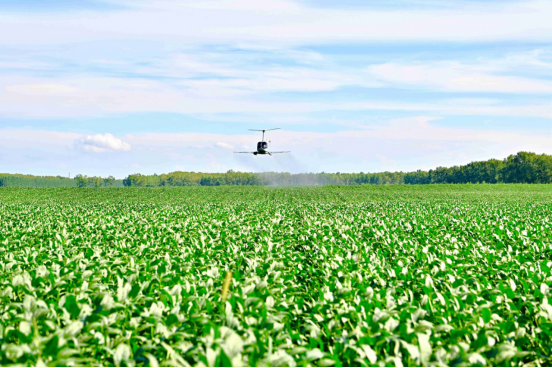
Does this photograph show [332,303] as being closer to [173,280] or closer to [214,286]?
[214,286]

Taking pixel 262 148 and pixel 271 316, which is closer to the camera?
pixel 271 316

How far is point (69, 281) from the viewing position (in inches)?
311

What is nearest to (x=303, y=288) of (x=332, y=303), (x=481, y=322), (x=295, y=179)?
(x=332, y=303)

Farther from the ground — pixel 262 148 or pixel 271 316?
pixel 262 148

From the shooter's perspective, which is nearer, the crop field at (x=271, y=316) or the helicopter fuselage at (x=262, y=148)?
the crop field at (x=271, y=316)

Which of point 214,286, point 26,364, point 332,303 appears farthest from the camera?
point 214,286

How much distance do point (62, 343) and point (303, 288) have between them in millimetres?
5569

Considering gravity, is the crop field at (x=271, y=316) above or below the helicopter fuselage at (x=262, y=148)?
below

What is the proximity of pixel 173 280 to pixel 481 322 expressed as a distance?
4.75 meters

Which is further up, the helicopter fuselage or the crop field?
the helicopter fuselage

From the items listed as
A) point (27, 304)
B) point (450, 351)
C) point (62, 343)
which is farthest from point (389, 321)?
point (27, 304)

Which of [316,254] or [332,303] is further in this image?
[316,254]

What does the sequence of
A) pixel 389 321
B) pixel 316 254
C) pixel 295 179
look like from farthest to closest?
pixel 295 179
pixel 316 254
pixel 389 321

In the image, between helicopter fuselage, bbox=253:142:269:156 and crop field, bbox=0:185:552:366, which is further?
helicopter fuselage, bbox=253:142:269:156
